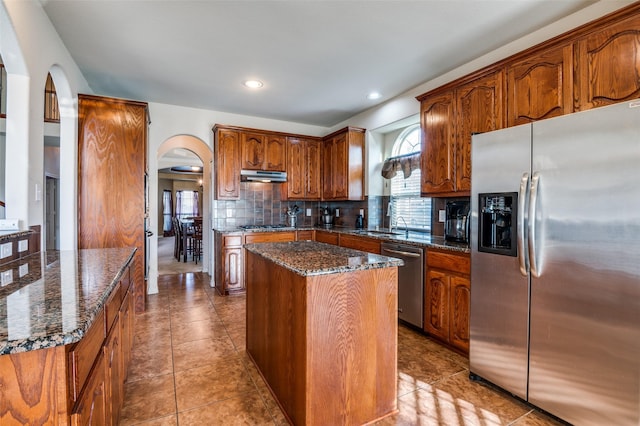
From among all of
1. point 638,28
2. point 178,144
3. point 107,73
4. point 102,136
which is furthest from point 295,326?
point 178,144

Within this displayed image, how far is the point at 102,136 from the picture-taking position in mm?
3256

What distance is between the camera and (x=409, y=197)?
3.98 m

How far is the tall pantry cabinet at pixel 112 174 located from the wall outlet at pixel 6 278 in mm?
1910

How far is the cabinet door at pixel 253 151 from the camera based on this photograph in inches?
178

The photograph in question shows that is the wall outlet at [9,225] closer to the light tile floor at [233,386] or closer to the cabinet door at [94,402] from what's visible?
the light tile floor at [233,386]

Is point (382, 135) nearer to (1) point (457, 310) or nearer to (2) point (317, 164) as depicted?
Answer: (2) point (317, 164)

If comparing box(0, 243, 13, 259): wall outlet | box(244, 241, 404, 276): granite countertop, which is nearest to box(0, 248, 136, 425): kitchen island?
box(0, 243, 13, 259): wall outlet

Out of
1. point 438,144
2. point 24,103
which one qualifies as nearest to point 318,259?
point 438,144

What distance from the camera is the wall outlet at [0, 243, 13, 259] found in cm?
161

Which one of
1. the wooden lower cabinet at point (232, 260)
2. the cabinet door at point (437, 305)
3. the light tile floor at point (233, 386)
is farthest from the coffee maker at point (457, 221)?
the wooden lower cabinet at point (232, 260)

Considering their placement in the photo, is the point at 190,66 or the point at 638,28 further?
the point at 190,66

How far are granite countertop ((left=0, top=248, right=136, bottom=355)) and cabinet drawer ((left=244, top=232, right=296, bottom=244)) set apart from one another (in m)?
2.43

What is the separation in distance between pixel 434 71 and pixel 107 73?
349 cm

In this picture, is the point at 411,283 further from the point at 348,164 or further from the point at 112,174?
the point at 112,174
